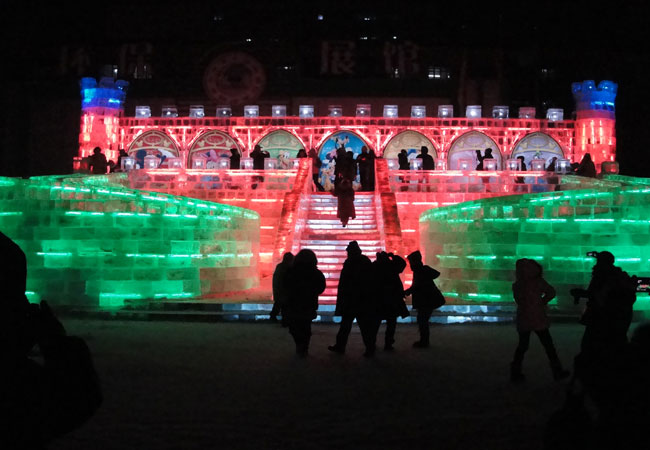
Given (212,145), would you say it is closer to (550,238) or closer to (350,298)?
(550,238)

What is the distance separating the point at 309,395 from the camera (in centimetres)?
722

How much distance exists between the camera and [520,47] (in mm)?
38094

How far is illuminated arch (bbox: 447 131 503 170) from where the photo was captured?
32.2 metres

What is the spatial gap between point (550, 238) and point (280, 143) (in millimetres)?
18846

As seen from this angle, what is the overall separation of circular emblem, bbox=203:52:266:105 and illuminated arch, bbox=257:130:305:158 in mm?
3259

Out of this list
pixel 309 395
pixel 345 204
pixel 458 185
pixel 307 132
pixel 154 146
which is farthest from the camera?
pixel 154 146

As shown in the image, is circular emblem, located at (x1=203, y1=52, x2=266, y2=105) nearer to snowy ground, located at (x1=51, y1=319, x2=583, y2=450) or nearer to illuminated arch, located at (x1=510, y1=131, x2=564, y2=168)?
illuminated arch, located at (x1=510, y1=131, x2=564, y2=168)

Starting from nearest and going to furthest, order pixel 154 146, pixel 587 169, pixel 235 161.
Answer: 1. pixel 587 169
2. pixel 235 161
3. pixel 154 146

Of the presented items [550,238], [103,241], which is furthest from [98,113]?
[550,238]

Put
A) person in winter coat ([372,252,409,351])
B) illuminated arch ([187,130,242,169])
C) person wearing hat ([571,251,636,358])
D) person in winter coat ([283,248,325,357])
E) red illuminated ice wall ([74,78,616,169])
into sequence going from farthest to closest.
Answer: illuminated arch ([187,130,242,169]) → red illuminated ice wall ([74,78,616,169]) → person in winter coat ([372,252,409,351]) → person in winter coat ([283,248,325,357]) → person wearing hat ([571,251,636,358])

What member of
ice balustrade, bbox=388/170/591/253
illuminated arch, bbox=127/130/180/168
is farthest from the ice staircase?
illuminated arch, bbox=127/130/180/168

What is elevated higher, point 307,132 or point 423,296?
point 307,132

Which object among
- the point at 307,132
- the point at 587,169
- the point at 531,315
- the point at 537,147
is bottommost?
the point at 531,315

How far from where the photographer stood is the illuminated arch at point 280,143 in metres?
32.5
